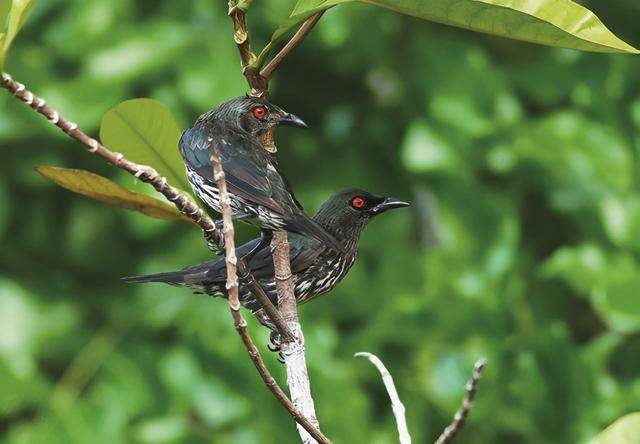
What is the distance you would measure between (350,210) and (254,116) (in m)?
0.52

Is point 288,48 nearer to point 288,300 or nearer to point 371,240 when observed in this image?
point 288,300

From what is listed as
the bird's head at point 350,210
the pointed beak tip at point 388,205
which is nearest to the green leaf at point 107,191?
the bird's head at point 350,210

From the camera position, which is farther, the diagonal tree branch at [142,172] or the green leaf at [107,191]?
the green leaf at [107,191]

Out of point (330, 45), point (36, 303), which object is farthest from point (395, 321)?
point (36, 303)

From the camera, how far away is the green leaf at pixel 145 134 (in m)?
1.19

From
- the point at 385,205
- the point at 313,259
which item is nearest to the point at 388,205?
the point at 385,205

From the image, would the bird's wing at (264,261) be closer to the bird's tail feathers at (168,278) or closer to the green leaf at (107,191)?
the bird's tail feathers at (168,278)

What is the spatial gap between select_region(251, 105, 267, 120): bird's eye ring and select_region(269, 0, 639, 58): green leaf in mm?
126

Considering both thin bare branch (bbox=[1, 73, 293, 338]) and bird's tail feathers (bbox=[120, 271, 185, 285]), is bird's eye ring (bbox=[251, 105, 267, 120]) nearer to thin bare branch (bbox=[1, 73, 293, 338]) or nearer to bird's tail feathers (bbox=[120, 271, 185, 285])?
thin bare branch (bbox=[1, 73, 293, 338])

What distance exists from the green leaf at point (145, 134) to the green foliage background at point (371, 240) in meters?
2.13

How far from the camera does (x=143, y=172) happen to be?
997 mm

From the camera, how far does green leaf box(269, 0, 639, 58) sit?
1.02m

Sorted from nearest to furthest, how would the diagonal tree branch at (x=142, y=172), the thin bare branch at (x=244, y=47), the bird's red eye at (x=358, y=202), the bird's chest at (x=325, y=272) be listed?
1. the diagonal tree branch at (x=142, y=172)
2. the thin bare branch at (x=244, y=47)
3. the bird's chest at (x=325, y=272)
4. the bird's red eye at (x=358, y=202)

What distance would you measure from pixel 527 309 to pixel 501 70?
0.81 metres
